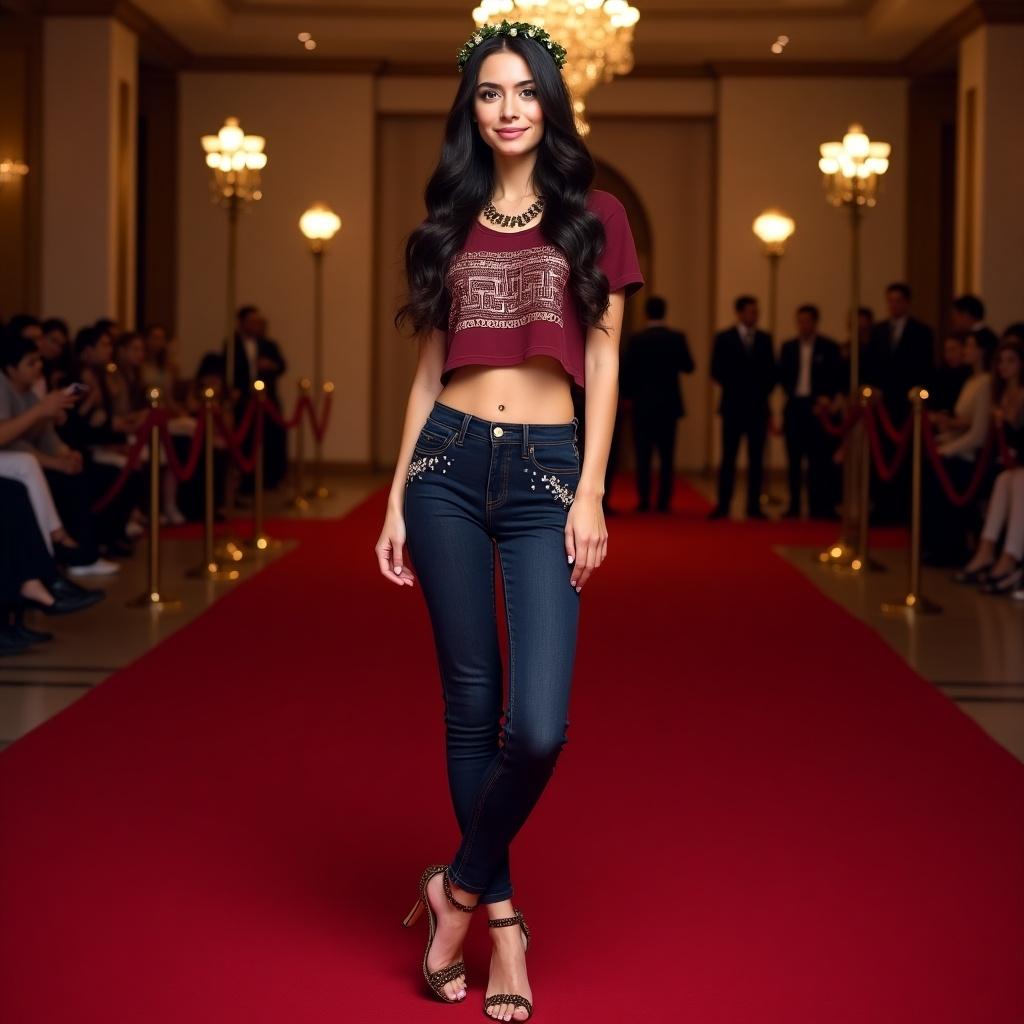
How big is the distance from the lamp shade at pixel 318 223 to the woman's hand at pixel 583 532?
13555mm

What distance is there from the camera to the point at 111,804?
4.46 m

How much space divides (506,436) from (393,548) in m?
0.36

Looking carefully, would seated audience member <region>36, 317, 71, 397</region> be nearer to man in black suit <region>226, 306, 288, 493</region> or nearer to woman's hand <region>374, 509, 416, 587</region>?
man in black suit <region>226, 306, 288, 493</region>

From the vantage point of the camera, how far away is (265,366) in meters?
15.7

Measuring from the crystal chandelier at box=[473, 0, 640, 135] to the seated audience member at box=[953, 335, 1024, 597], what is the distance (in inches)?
136

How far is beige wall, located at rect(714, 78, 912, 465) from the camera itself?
689 inches

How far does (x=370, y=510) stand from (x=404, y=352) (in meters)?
5.10

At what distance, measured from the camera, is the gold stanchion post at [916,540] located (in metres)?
8.35

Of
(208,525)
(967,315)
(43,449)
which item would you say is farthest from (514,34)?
(967,315)

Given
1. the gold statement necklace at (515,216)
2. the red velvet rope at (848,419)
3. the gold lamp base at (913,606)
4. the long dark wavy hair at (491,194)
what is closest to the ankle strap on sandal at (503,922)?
the long dark wavy hair at (491,194)

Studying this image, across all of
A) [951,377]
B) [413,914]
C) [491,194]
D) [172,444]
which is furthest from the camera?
[951,377]

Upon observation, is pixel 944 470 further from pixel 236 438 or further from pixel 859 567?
pixel 236 438

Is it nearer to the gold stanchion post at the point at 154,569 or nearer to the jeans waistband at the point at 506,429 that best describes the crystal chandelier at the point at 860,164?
the gold stanchion post at the point at 154,569

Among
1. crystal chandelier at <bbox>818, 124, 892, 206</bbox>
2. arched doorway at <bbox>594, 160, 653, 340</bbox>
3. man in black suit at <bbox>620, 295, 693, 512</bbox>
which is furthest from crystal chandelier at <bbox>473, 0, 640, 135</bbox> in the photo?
arched doorway at <bbox>594, 160, 653, 340</bbox>
